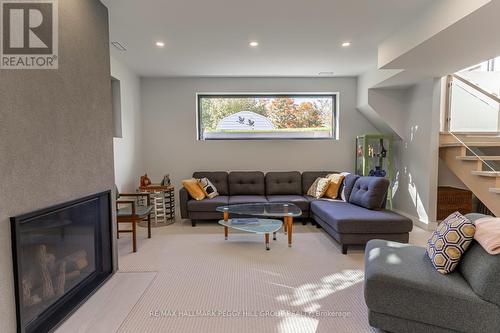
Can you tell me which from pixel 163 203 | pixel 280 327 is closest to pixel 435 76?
pixel 280 327

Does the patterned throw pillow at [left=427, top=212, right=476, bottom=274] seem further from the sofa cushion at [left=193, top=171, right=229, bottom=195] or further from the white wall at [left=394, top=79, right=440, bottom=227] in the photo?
the sofa cushion at [left=193, top=171, right=229, bottom=195]

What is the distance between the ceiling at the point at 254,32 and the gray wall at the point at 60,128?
1.85 ft

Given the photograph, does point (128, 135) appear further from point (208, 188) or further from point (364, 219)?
point (364, 219)

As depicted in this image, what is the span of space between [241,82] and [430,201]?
3.71 meters

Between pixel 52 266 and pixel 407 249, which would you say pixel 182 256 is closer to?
pixel 52 266

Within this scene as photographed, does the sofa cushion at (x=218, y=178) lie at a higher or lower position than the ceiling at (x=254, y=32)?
lower

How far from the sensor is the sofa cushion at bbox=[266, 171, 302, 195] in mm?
4773

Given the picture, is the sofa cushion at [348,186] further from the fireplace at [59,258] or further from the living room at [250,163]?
the fireplace at [59,258]

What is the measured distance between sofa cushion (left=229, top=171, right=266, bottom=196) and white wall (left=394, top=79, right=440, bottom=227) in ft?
8.00

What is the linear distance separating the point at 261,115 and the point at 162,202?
97.9 inches

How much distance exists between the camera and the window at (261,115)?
5.24 m

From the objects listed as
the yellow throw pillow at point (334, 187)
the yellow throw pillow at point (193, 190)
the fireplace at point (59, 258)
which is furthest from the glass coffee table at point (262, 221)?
the fireplace at point (59, 258)

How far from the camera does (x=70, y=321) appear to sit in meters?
1.89

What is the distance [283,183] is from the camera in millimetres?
4828
